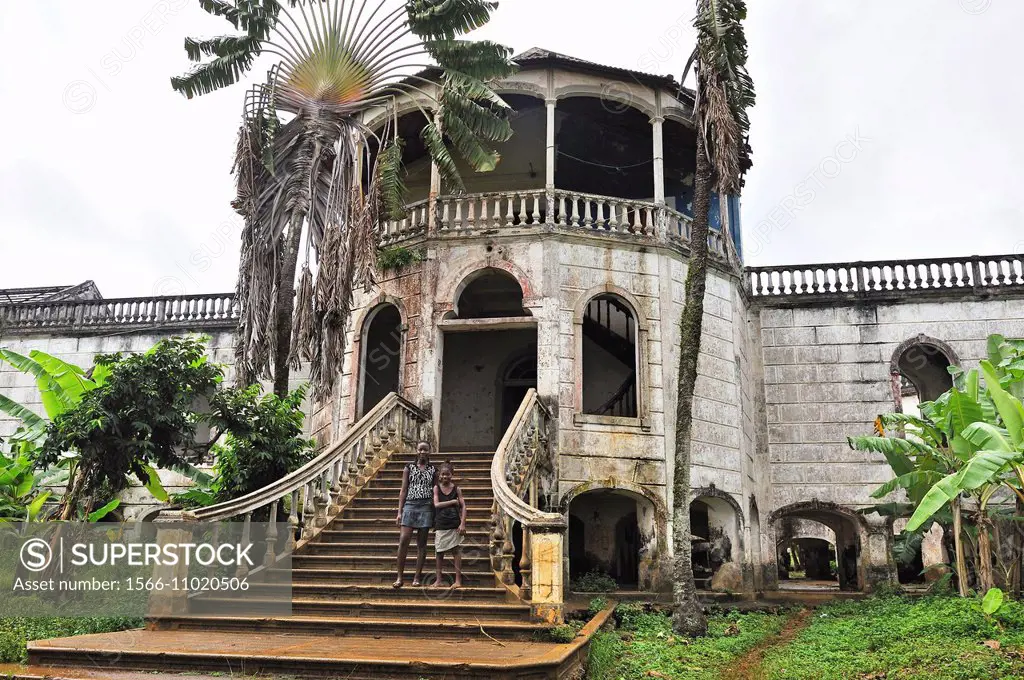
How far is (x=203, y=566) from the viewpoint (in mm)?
11891

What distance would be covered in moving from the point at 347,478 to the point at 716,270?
9223mm

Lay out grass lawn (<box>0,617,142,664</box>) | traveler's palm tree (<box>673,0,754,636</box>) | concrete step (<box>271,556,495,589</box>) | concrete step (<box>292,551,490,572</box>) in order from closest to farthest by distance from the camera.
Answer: grass lawn (<box>0,617,142,664</box>)
concrete step (<box>271,556,495,589</box>)
concrete step (<box>292,551,490,572</box>)
traveler's palm tree (<box>673,0,754,636</box>)

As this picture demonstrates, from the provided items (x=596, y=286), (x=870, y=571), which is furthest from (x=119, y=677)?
(x=870, y=571)

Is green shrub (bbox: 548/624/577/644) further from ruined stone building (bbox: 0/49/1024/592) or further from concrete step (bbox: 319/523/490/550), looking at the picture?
ruined stone building (bbox: 0/49/1024/592)

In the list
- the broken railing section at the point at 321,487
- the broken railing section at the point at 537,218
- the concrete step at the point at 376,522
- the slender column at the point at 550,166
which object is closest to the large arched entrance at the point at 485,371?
the broken railing section at the point at 537,218

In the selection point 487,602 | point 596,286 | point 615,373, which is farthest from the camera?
point 615,373

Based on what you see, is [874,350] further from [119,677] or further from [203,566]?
[119,677]

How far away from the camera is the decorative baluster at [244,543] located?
11.6 metres

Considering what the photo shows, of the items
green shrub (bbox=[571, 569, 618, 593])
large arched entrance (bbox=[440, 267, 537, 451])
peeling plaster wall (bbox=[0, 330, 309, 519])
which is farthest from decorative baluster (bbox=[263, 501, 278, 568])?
peeling plaster wall (bbox=[0, 330, 309, 519])

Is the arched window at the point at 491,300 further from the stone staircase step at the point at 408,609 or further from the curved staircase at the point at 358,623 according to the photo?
the stone staircase step at the point at 408,609

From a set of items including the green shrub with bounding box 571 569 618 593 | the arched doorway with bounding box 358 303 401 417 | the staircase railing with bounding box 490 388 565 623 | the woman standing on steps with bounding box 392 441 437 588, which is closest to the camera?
the staircase railing with bounding box 490 388 565 623

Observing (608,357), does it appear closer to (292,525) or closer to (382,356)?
(382,356)

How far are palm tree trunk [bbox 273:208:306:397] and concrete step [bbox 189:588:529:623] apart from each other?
4.24 metres

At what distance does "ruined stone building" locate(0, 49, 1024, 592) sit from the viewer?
16.4m
